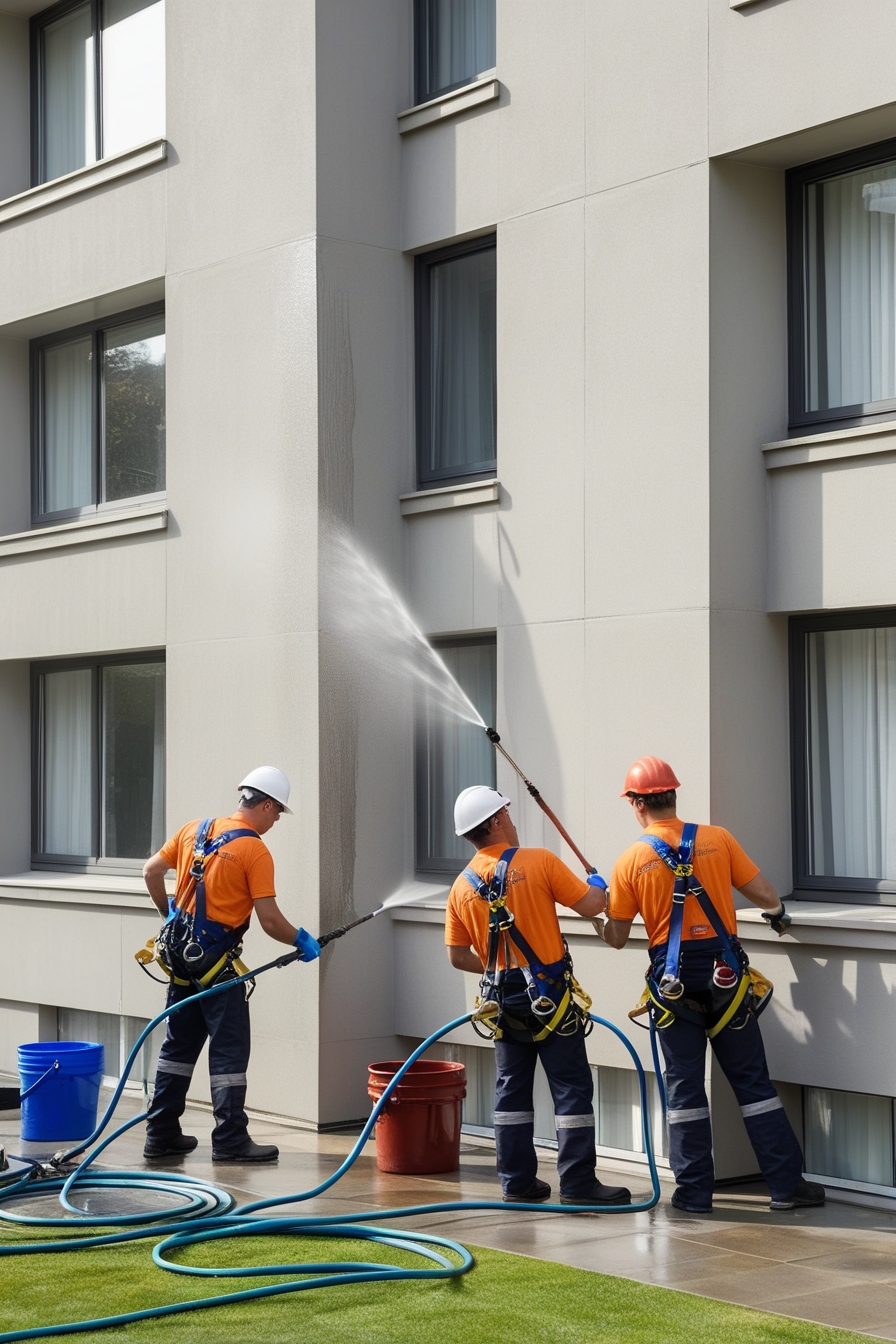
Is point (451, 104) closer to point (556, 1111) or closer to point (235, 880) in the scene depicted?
point (235, 880)

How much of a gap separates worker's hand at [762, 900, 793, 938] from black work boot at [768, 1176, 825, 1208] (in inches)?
45.4

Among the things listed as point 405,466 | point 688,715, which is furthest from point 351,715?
point 688,715

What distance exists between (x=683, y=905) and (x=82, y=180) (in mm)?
7855

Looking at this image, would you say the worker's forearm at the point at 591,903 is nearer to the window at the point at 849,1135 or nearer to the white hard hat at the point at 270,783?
the window at the point at 849,1135

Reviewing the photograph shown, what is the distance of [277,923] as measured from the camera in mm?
9188

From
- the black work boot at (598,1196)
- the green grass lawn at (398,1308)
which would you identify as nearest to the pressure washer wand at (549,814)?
the black work boot at (598,1196)

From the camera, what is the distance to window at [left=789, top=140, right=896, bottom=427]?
28.7 ft

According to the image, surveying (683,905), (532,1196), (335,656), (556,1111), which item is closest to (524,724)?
(335,656)

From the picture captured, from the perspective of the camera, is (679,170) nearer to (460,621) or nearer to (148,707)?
(460,621)

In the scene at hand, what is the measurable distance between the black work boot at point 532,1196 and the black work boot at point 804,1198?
1058 mm

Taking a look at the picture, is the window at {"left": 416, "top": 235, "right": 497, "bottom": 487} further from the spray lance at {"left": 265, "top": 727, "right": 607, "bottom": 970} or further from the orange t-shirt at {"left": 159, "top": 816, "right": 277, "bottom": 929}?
the orange t-shirt at {"left": 159, "top": 816, "right": 277, "bottom": 929}

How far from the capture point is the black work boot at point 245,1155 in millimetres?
9281

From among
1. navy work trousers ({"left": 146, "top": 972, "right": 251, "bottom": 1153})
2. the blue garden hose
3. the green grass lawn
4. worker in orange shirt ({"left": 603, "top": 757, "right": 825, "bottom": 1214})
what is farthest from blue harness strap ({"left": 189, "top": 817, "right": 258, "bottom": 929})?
the green grass lawn

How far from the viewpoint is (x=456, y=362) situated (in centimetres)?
1107
